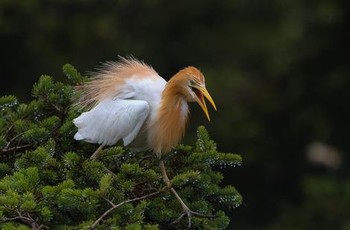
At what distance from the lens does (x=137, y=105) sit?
4.20 m

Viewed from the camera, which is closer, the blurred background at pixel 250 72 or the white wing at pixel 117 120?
the white wing at pixel 117 120

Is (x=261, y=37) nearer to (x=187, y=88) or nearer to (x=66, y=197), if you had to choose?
(x=187, y=88)

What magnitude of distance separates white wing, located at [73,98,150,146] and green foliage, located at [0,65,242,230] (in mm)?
63

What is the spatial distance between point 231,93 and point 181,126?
622cm

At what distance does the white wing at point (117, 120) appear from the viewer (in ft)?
13.7

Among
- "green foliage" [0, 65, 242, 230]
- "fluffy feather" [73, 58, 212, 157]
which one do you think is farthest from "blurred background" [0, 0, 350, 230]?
"green foliage" [0, 65, 242, 230]

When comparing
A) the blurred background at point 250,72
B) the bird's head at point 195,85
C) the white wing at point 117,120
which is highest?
the bird's head at point 195,85

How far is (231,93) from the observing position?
10648 millimetres

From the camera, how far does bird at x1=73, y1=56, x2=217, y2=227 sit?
418 cm

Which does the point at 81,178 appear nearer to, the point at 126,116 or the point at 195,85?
the point at 126,116

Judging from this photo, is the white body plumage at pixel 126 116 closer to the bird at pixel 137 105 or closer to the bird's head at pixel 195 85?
the bird at pixel 137 105

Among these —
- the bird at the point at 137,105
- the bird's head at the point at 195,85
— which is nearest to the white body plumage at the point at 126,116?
the bird at the point at 137,105

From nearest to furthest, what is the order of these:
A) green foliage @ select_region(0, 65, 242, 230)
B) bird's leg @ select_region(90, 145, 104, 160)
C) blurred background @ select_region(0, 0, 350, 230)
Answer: green foliage @ select_region(0, 65, 242, 230), bird's leg @ select_region(90, 145, 104, 160), blurred background @ select_region(0, 0, 350, 230)

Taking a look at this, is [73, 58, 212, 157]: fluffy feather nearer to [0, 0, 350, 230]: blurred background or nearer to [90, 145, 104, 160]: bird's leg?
[90, 145, 104, 160]: bird's leg
